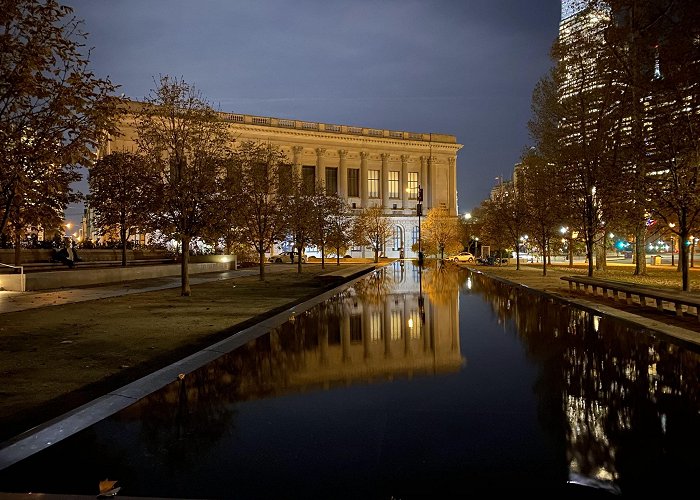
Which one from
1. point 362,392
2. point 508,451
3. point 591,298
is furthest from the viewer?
point 591,298

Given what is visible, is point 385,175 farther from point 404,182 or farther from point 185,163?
point 185,163

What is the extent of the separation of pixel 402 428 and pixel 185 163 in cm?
1841

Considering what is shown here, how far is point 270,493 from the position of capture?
4.34 meters

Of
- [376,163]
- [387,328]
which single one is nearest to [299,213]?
[387,328]

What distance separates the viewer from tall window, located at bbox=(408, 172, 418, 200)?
110062 millimetres

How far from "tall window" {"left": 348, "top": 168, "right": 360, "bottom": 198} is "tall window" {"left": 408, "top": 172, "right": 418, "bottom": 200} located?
1092 cm

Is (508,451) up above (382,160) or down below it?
below

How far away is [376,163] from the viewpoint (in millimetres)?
107812

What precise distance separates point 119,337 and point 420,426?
8.03 m

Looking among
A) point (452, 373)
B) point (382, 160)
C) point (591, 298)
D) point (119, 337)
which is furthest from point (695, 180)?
point (382, 160)

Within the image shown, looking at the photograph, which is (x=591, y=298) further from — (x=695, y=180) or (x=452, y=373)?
(x=452, y=373)

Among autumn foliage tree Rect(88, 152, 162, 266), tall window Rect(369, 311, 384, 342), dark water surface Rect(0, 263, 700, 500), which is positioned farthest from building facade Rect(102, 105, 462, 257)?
dark water surface Rect(0, 263, 700, 500)

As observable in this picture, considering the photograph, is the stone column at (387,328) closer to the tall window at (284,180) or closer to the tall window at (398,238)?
the tall window at (284,180)

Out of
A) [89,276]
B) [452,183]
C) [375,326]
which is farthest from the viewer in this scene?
[452,183]
